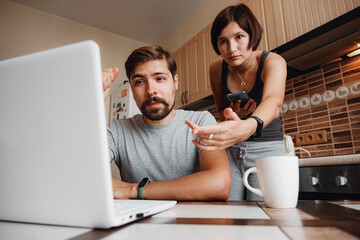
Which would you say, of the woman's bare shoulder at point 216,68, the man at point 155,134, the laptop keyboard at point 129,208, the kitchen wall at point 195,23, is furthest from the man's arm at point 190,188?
the kitchen wall at point 195,23

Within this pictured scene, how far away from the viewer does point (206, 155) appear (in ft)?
3.11

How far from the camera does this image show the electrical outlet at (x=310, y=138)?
1691 mm

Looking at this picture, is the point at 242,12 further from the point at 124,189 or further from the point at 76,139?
the point at 76,139

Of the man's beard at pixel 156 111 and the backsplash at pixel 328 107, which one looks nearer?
the man's beard at pixel 156 111

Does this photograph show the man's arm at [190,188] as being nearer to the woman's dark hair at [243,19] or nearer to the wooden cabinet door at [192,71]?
the woman's dark hair at [243,19]

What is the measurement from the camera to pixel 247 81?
4.14 feet

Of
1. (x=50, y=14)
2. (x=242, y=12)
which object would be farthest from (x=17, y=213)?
(x=50, y=14)

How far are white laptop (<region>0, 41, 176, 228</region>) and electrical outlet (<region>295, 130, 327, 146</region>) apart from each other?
1682 mm

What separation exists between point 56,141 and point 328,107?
1.83 meters

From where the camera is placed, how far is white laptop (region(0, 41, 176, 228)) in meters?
0.32

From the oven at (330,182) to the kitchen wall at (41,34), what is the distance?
9.17 feet

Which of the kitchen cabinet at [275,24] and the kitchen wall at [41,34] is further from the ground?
the kitchen wall at [41,34]

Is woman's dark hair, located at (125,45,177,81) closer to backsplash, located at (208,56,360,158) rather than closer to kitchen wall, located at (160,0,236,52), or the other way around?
backsplash, located at (208,56,360,158)

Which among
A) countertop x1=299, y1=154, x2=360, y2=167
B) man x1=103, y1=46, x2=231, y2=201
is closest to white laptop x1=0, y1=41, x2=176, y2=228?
man x1=103, y1=46, x2=231, y2=201
